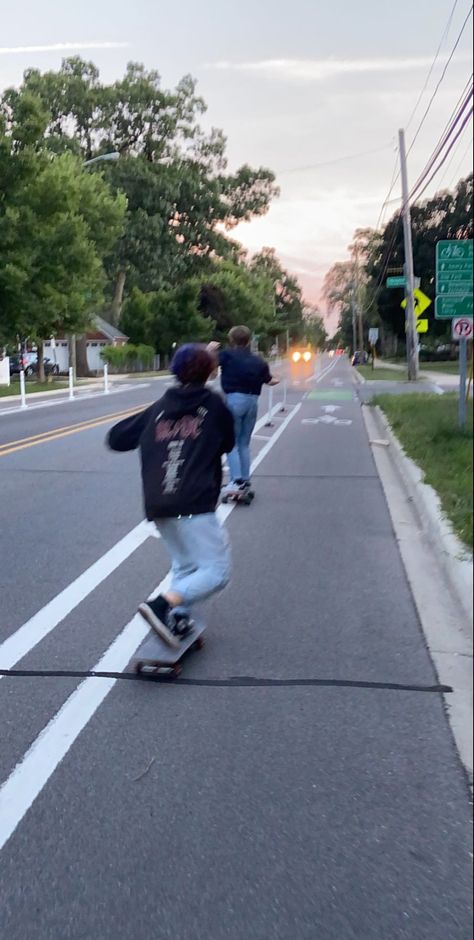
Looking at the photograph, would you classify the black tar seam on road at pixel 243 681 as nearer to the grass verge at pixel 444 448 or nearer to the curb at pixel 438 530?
the curb at pixel 438 530

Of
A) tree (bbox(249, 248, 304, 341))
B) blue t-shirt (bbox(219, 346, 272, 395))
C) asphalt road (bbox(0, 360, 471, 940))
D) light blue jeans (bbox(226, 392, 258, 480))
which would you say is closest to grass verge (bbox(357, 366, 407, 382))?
light blue jeans (bbox(226, 392, 258, 480))

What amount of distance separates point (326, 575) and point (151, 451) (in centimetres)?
265

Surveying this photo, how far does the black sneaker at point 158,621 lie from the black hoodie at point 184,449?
0.50m

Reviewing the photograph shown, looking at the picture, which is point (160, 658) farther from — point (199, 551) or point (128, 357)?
point (128, 357)

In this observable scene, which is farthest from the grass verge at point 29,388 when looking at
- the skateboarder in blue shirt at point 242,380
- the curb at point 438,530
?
the skateboarder in blue shirt at point 242,380

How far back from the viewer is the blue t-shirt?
948 centimetres

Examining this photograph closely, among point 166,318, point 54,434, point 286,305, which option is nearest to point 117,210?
point 54,434

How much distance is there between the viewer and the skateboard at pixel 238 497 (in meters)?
9.82

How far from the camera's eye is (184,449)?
453 cm

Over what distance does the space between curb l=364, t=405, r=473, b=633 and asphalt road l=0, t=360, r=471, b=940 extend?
39 cm

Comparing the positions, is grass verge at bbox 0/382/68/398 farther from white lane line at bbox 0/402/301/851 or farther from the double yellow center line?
white lane line at bbox 0/402/301/851

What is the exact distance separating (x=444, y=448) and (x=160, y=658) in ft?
9.43

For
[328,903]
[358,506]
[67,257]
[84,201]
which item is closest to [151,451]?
[328,903]

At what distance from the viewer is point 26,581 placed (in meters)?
6.65
